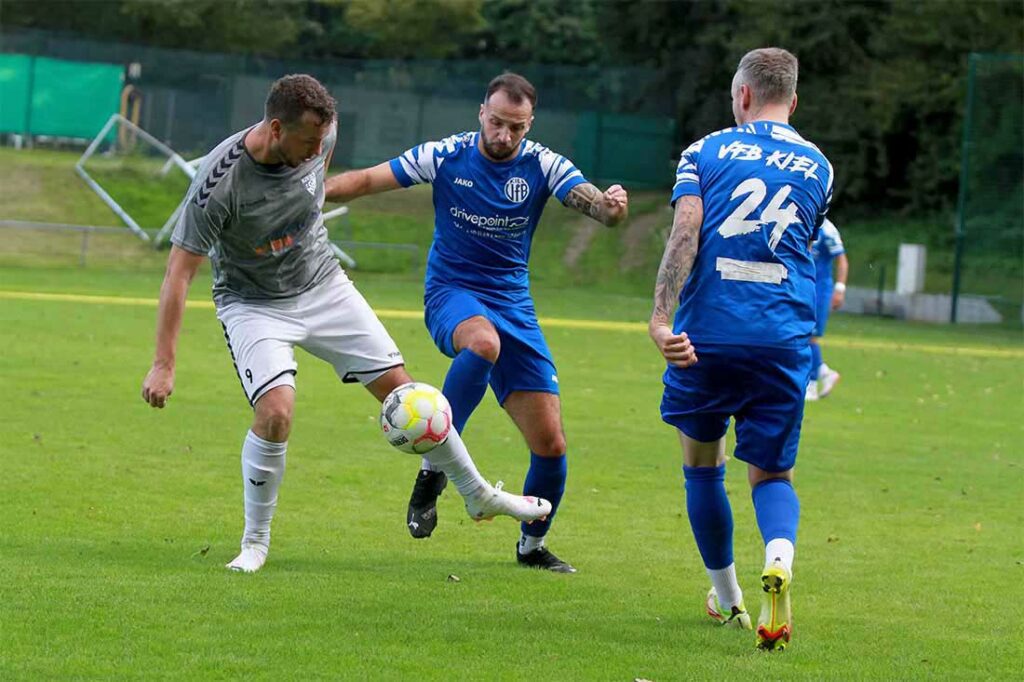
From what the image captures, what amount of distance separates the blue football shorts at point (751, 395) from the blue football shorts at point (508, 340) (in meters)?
1.59

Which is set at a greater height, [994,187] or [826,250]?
Result: [994,187]

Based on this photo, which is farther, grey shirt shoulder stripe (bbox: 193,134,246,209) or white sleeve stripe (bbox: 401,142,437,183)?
white sleeve stripe (bbox: 401,142,437,183)

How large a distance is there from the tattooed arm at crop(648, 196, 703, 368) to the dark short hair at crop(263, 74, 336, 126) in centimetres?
157

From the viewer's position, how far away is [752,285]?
20.4ft

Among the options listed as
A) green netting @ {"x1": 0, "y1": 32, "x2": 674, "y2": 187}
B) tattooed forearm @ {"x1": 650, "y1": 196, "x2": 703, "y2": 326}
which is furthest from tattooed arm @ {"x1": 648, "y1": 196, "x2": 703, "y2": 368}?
green netting @ {"x1": 0, "y1": 32, "x2": 674, "y2": 187}

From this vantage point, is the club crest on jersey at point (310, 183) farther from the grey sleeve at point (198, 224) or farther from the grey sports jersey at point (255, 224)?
the grey sleeve at point (198, 224)

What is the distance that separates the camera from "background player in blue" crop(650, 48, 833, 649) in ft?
20.3

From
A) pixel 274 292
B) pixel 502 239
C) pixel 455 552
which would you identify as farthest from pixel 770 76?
pixel 455 552

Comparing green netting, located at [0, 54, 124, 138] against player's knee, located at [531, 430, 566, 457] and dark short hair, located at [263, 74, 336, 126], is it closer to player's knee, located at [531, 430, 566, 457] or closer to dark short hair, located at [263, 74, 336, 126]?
player's knee, located at [531, 430, 566, 457]

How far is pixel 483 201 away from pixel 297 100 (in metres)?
1.43

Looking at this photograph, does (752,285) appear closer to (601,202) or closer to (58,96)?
(601,202)

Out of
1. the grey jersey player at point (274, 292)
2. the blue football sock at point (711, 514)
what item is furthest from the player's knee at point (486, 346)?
the blue football sock at point (711, 514)

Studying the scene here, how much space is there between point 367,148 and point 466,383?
3382 centimetres

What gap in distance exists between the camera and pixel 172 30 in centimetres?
5259
